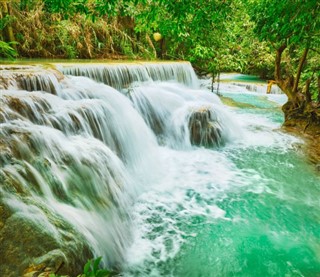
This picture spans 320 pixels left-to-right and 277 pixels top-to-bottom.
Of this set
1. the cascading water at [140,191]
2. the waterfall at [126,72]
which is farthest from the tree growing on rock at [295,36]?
the waterfall at [126,72]

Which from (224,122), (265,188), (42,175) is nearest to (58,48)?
(224,122)

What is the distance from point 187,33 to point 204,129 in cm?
478

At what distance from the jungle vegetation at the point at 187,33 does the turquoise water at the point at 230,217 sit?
2837mm

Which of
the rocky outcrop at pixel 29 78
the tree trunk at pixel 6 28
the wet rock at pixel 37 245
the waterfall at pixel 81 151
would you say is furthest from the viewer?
the tree trunk at pixel 6 28

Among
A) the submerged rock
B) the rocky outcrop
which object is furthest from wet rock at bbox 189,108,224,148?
the rocky outcrop

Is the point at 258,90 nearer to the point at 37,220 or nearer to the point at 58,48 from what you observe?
the point at 58,48

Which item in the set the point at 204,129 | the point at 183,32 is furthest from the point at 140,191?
the point at 204,129

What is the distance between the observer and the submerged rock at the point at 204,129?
25.4 feet

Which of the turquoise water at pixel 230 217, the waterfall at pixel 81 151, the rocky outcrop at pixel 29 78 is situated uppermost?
the rocky outcrop at pixel 29 78

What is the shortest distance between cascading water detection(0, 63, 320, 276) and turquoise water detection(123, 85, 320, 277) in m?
0.02

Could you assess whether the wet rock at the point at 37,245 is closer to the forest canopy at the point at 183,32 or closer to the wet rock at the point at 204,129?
the forest canopy at the point at 183,32

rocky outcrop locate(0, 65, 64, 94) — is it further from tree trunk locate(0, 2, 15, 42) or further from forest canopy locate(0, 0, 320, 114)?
tree trunk locate(0, 2, 15, 42)

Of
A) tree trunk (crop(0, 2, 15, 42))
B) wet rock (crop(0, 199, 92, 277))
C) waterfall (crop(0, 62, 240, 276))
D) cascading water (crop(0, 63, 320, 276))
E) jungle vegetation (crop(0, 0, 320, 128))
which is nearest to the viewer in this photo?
wet rock (crop(0, 199, 92, 277))

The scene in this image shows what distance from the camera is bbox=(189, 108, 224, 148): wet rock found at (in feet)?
25.4
